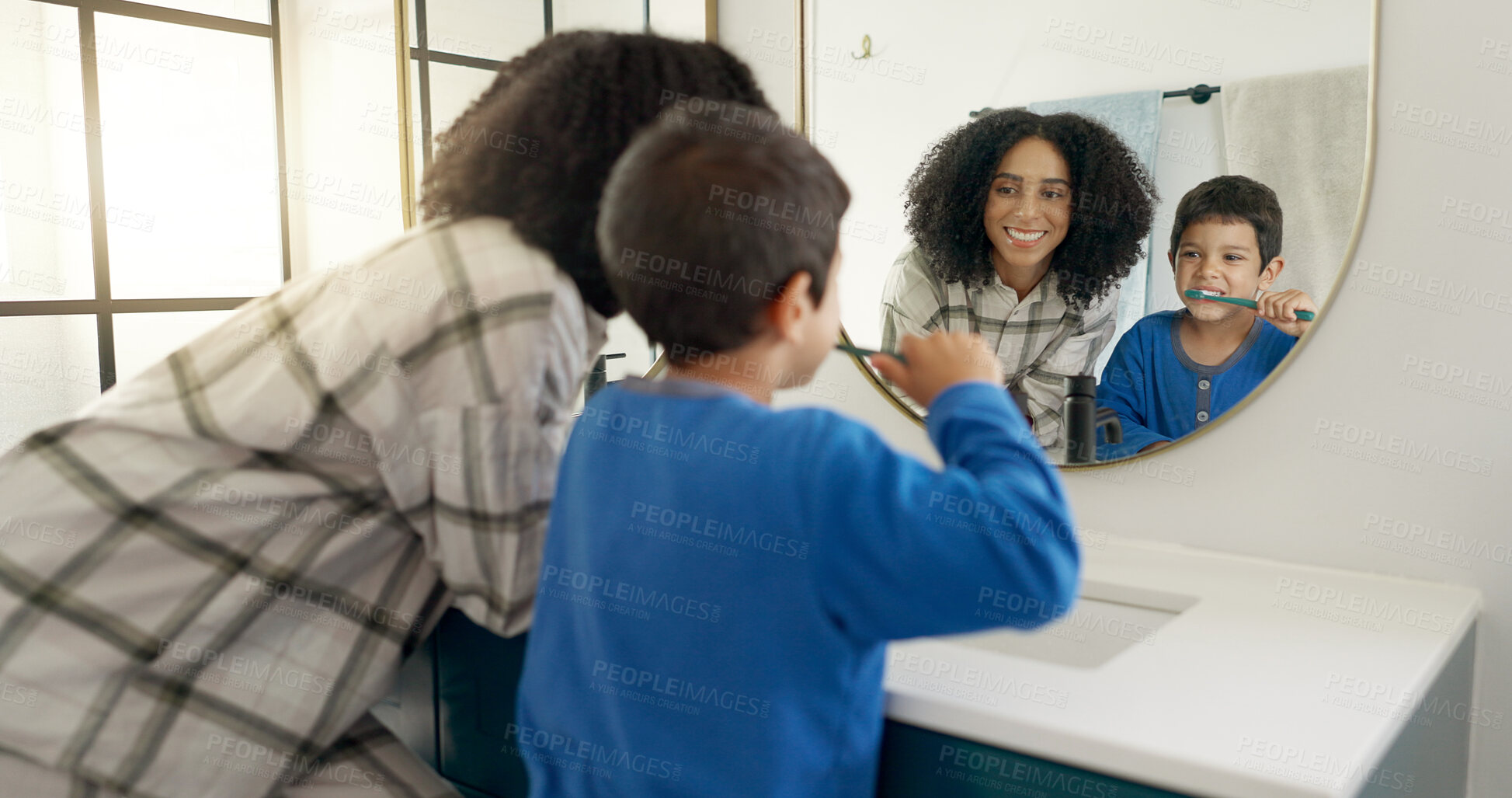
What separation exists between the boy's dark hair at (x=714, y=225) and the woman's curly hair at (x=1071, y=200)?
0.61 metres

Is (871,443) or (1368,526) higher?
(871,443)

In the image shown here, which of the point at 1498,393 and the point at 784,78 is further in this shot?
the point at 784,78

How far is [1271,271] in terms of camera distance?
1119mm

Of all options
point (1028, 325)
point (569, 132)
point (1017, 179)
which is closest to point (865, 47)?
point (1017, 179)

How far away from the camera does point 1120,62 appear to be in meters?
1.20

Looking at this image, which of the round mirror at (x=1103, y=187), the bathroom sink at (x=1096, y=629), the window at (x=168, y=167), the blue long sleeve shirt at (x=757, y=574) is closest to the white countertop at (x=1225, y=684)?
the bathroom sink at (x=1096, y=629)

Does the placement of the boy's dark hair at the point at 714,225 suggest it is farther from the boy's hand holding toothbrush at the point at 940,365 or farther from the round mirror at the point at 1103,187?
the round mirror at the point at 1103,187

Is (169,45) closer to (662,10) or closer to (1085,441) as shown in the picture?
(662,10)

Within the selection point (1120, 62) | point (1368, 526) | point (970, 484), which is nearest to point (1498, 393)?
point (1368, 526)

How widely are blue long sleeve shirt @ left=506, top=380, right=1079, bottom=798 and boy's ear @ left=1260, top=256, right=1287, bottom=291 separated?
578mm

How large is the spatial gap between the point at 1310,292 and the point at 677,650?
83cm

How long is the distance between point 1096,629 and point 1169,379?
31 centimetres

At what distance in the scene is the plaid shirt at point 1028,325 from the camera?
125cm

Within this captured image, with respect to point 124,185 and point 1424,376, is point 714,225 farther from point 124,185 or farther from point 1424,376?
point 124,185
